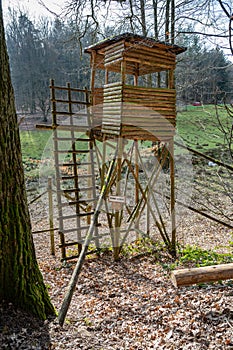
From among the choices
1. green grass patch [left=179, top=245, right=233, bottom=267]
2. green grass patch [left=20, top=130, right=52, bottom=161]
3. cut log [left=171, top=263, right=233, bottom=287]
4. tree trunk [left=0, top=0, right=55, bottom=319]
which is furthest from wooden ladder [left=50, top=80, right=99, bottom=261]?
green grass patch [left=20, top=130, right=52, bottom=161]

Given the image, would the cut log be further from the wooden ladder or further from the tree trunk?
the wooden ladder

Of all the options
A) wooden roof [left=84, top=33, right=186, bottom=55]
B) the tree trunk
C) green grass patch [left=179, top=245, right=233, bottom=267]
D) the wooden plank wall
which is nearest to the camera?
the tree trunk

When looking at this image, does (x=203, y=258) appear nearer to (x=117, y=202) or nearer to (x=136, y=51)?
(x=117, y=202)

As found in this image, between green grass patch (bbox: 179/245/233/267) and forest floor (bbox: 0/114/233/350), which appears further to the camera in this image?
green grass patch (bbox: 179/245/233/267)

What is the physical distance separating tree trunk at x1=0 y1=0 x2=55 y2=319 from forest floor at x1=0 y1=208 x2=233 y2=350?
188mm

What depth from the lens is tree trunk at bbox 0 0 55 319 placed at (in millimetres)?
3066

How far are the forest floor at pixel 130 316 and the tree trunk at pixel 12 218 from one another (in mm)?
188

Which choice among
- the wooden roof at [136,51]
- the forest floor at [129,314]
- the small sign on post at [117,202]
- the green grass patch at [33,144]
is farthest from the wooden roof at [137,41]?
the green grass patch at [33,144]

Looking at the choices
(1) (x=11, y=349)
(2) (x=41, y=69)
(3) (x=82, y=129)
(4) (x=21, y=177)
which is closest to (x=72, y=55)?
(2) (x=41, y=69)

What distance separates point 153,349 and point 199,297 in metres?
1.12

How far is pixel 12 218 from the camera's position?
10.4 ft

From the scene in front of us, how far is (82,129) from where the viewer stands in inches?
270

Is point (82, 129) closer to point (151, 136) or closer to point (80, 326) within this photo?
point (151, 136)

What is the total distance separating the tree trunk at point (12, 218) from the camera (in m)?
3.07
